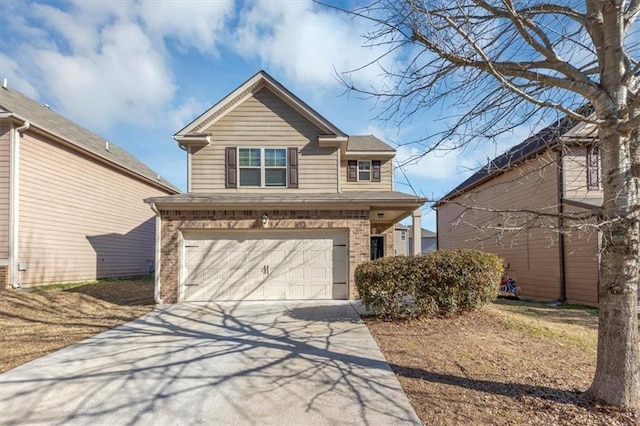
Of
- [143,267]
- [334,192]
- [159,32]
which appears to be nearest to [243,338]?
[334,192]

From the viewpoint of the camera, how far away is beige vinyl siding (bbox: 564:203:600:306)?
36.6ft

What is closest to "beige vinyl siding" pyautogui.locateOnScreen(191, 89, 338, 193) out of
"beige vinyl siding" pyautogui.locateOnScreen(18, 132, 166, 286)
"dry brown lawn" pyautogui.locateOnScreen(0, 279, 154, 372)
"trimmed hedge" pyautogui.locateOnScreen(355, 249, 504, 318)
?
"dry brown lawn" pyautogui.locateOnScreen(0, 279, 154, 372)

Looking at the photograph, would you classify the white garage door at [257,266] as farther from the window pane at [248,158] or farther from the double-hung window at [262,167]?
the window pane at [248,158]

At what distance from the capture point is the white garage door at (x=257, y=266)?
1056 cm

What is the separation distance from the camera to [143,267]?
18.9 metres

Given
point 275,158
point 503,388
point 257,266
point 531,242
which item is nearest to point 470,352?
point 503,388

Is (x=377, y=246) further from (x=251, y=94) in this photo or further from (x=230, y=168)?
(x=251, y=94)

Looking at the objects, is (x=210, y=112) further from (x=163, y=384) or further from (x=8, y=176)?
(x=163, y=384)

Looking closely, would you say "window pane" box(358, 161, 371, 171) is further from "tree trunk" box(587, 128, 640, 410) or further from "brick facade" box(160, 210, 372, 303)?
"tree trunk" box(587, 128, 640, 410)

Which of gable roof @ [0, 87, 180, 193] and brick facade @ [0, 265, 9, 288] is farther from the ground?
gable roof @ [0, 87, 180, 193]

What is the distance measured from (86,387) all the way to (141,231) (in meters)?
15.7

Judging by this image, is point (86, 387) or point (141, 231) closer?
point (86, 387)

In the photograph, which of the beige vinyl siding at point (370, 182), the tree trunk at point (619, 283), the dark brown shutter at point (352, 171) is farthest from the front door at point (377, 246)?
the tree trunk at point (619, 283)

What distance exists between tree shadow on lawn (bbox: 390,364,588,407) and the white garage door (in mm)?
5906
